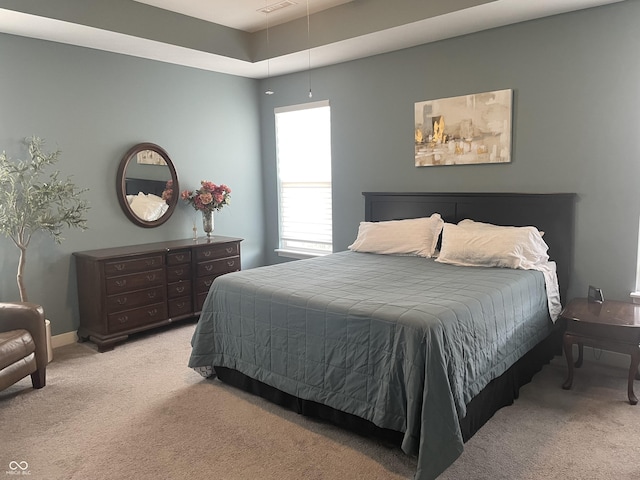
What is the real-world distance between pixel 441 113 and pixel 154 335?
10.8ft

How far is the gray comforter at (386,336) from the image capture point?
2.27 m

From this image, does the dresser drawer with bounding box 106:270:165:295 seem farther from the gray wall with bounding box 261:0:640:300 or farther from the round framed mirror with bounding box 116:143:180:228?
the gray wall with bounding box 261:0:640:300

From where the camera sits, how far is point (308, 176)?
5535mm

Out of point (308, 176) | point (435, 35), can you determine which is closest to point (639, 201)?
point (435, 35)

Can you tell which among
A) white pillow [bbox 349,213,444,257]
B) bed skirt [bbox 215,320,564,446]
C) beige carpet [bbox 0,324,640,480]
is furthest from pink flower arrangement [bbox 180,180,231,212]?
bed skirt [bbox 215,320,564,446]

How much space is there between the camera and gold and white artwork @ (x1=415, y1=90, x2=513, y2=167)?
3.95 meters

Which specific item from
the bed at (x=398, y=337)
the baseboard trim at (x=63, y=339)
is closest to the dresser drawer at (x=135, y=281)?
the baseboard trim at (x=63, y=339)

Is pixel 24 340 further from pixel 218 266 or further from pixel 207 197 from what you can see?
pixel 207 197

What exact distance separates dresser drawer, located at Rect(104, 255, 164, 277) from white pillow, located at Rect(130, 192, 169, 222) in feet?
2.02

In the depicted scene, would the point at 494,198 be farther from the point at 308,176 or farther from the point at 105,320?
the point at 105,320

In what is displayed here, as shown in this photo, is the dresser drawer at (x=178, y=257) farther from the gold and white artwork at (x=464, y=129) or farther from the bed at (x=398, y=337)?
the gold and white artwork at (x=464, y=129)

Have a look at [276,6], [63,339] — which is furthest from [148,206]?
[276,6]

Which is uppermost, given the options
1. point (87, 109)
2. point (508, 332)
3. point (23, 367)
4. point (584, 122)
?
point (87, 109)

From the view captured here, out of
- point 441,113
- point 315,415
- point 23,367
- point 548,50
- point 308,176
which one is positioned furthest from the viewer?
point 308,176
